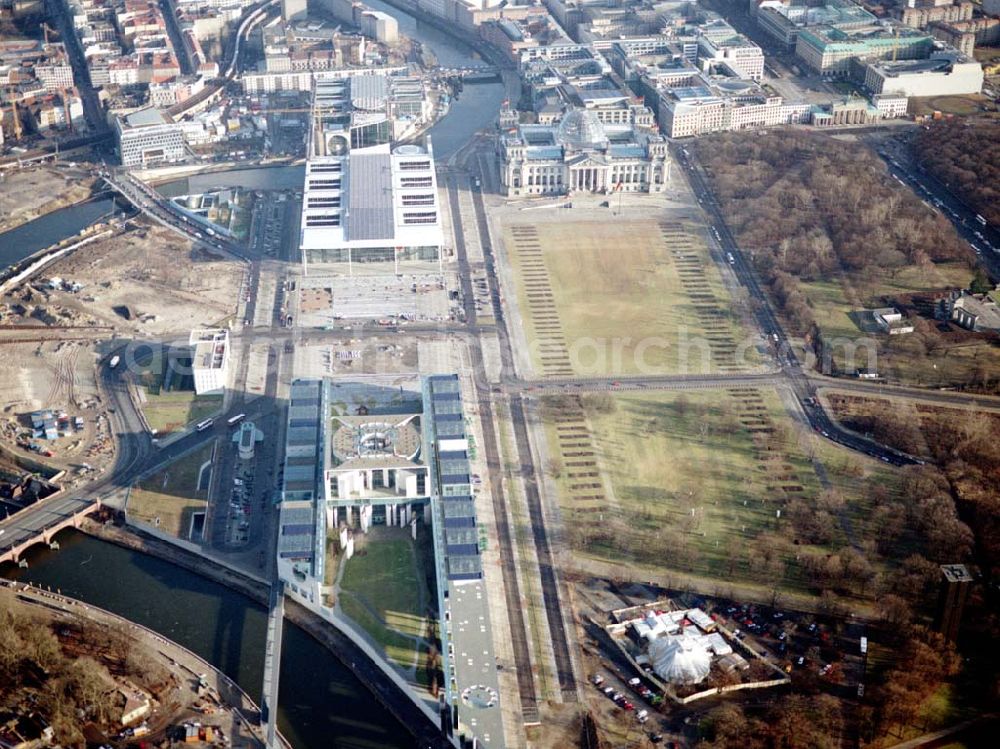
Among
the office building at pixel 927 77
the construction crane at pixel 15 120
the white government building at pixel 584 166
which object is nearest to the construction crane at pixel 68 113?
the construction crane at pixel 15 120

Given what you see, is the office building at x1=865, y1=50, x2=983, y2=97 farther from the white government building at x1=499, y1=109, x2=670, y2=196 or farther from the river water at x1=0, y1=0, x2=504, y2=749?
the river water at x1=0, y1=0, x2=504, y2=749

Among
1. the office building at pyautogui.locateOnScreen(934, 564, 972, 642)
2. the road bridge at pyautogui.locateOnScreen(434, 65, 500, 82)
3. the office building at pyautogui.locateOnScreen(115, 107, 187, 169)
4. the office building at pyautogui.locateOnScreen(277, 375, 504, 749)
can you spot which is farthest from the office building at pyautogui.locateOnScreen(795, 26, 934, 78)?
the office building at pyautogui.locateOnScreen(934, 564, 972, 642)

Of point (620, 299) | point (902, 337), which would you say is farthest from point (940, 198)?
point (620, 299)

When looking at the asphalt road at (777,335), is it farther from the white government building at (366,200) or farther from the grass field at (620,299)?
the white government building at (366,200)

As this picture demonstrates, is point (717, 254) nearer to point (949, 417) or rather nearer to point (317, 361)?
point (949, 417)

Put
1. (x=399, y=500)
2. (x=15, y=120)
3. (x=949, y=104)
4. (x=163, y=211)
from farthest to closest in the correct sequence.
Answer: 1. (x=949, y=104)
2. (x=15, y=120)
3. (x=163, y=211)
4. (x=399, y=500)

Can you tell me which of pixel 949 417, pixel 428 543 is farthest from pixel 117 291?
pixel 949 417

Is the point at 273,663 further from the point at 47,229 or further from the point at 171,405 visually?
the point at 47,229
